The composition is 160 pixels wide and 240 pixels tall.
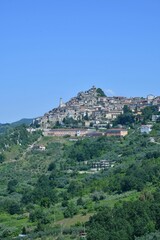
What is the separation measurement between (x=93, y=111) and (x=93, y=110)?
1261mm

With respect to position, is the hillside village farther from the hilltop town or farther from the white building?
the white building

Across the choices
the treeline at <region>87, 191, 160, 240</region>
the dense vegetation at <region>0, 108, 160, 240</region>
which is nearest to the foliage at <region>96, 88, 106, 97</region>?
the dense vegetation at <region>0, 108, 160, 240</region>

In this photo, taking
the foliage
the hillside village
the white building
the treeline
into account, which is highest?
the foliage

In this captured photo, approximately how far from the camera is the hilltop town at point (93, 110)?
94.3 meters

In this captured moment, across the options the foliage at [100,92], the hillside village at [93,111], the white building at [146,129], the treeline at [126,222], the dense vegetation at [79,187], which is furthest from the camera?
the foliage at [100,92]

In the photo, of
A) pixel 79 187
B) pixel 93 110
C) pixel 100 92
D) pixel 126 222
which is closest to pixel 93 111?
pixel 93 110

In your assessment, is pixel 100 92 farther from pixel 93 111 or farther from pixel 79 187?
pixel 79 187

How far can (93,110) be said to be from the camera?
9969 cm

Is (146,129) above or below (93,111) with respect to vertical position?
below

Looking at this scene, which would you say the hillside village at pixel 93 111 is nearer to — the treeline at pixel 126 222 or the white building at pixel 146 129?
the white building at pixel 146 129

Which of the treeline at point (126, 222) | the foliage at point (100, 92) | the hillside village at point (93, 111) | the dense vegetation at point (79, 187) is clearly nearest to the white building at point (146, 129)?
the dense vegetation at point (79, 187)

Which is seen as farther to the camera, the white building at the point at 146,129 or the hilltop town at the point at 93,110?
the hilltop town at the point at 93,110

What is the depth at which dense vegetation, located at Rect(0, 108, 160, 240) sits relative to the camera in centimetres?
3559

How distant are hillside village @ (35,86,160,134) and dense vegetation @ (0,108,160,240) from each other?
5928 mm
